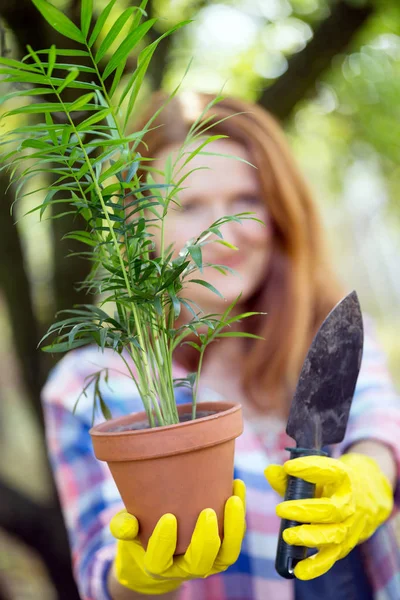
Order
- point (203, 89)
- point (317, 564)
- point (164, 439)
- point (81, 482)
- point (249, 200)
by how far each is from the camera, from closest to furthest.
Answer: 1. point (164, 439)
2. point (317, 564)
3. point (81, 482)
4. point (249, 200)
5. point (203, 89)

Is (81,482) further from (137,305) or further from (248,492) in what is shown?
(137,305)

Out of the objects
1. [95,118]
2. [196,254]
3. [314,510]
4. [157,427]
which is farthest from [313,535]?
[95,118]

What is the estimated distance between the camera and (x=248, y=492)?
3.65 feet

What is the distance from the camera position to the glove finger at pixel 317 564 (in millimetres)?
628

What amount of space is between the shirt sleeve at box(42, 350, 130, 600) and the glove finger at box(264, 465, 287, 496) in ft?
1.19

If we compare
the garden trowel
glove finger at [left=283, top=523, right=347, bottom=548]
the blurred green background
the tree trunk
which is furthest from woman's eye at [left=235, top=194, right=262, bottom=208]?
the tree trunk

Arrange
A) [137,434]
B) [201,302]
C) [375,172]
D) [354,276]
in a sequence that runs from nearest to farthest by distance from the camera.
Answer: [137,434] → [201,302] → [375,172] → [354,276]

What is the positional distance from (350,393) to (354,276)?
614 centimetres

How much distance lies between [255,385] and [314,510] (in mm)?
612

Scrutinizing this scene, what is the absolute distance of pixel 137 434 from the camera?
1.77ft

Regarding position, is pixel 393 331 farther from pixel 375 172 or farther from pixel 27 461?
pixel 27 461

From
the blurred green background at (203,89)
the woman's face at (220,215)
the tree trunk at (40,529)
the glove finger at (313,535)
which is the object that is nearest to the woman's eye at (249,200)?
the woman's face at (220,215)

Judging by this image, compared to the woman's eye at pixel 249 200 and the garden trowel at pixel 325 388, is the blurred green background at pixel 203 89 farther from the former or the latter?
the garden trowel at pixel 325 388

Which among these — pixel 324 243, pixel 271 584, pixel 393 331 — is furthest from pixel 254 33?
pixel 393 331
